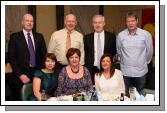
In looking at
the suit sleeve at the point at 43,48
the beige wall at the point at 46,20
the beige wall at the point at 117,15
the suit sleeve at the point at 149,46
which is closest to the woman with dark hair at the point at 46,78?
the suit sleeve at the point at 43,48

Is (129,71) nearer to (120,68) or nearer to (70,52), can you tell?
(120,68)

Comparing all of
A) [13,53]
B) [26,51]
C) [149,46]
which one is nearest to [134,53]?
[149,46]

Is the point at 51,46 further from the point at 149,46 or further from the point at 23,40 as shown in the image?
the point at 149,46

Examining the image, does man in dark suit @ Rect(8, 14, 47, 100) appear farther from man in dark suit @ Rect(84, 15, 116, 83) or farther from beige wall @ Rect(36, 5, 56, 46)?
man in dark suit @ Rect(84, 15, 116, 83)

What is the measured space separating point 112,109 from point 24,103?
0.78 m

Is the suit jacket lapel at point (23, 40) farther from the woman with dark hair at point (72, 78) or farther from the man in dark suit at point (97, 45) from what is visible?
the man in dark suit at point (97, 45)

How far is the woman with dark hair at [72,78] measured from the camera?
140 inches

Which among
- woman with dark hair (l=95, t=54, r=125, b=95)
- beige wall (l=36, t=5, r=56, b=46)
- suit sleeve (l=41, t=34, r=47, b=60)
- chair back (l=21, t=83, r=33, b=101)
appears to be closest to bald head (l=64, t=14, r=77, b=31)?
beige wall (l=36, t=5, r=56, b=46)

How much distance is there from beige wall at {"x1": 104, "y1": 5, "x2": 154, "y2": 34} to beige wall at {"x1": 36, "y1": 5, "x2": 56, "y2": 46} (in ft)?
1.57

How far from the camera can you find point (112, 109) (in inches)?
139

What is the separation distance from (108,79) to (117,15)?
58 cm

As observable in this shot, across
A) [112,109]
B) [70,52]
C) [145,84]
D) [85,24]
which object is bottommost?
[112,109]

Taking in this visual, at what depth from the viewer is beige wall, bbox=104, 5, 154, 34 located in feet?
11.5

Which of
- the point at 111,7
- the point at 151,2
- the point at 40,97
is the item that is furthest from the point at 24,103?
the point at 151,2
